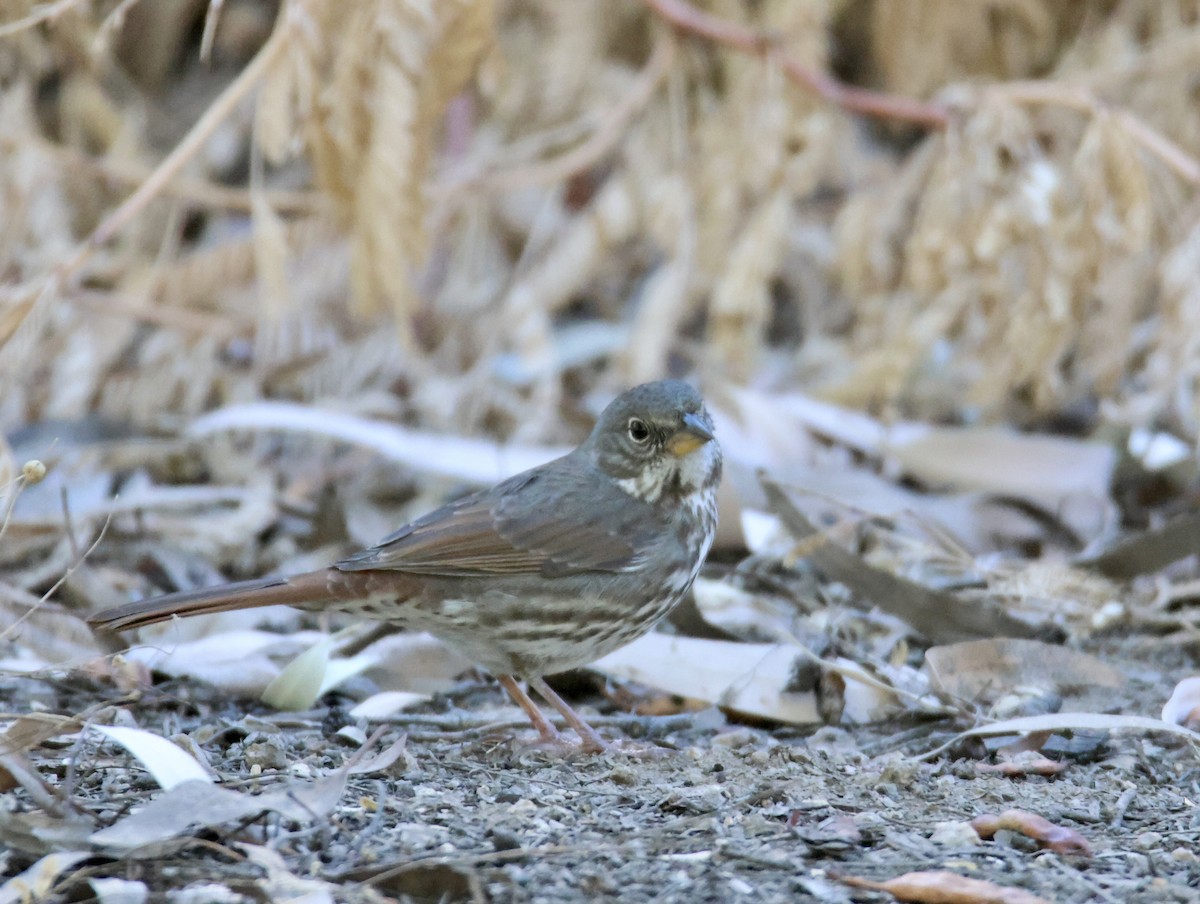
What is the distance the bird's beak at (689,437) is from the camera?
376 cm

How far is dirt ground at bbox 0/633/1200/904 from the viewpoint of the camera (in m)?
2.34

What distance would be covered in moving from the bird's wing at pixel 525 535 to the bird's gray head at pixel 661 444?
78 millimetres

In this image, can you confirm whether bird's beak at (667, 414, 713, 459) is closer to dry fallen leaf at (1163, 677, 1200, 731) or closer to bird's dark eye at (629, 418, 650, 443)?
bird's dark eye at (629, 418, 650, 443)

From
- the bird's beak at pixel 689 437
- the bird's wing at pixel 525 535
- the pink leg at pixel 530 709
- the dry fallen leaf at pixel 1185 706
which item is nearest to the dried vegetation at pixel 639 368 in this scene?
the dry fallen leaf at pixel 1185 706

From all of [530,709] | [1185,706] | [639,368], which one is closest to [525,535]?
[530,709]

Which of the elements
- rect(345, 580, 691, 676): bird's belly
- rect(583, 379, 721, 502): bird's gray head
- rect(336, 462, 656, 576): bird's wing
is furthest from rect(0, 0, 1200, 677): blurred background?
rect(345, 580, 691, 676): bird's belly

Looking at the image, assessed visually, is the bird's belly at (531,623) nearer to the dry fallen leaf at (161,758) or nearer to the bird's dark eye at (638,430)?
the bird's dark eye at (638,430)

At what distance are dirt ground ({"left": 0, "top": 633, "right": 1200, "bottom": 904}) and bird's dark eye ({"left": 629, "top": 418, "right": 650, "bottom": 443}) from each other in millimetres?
761

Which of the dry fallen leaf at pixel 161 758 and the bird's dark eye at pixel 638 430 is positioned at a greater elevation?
the bird's dark eye at pixel 638 430

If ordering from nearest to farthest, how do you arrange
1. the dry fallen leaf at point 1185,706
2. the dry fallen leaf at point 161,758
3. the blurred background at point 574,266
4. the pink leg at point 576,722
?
the dry fallen leaf at point 161,758 < the dry fallen leaf at point 1185,706 < the pink leg at point 576,722 < the blurred background at point 574,266

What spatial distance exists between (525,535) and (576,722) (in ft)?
1.63

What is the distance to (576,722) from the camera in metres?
3.53

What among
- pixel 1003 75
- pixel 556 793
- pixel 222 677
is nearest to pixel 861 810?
pixel 556 793

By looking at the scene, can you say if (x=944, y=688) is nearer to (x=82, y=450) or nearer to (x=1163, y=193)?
(x=1163, y=193)
